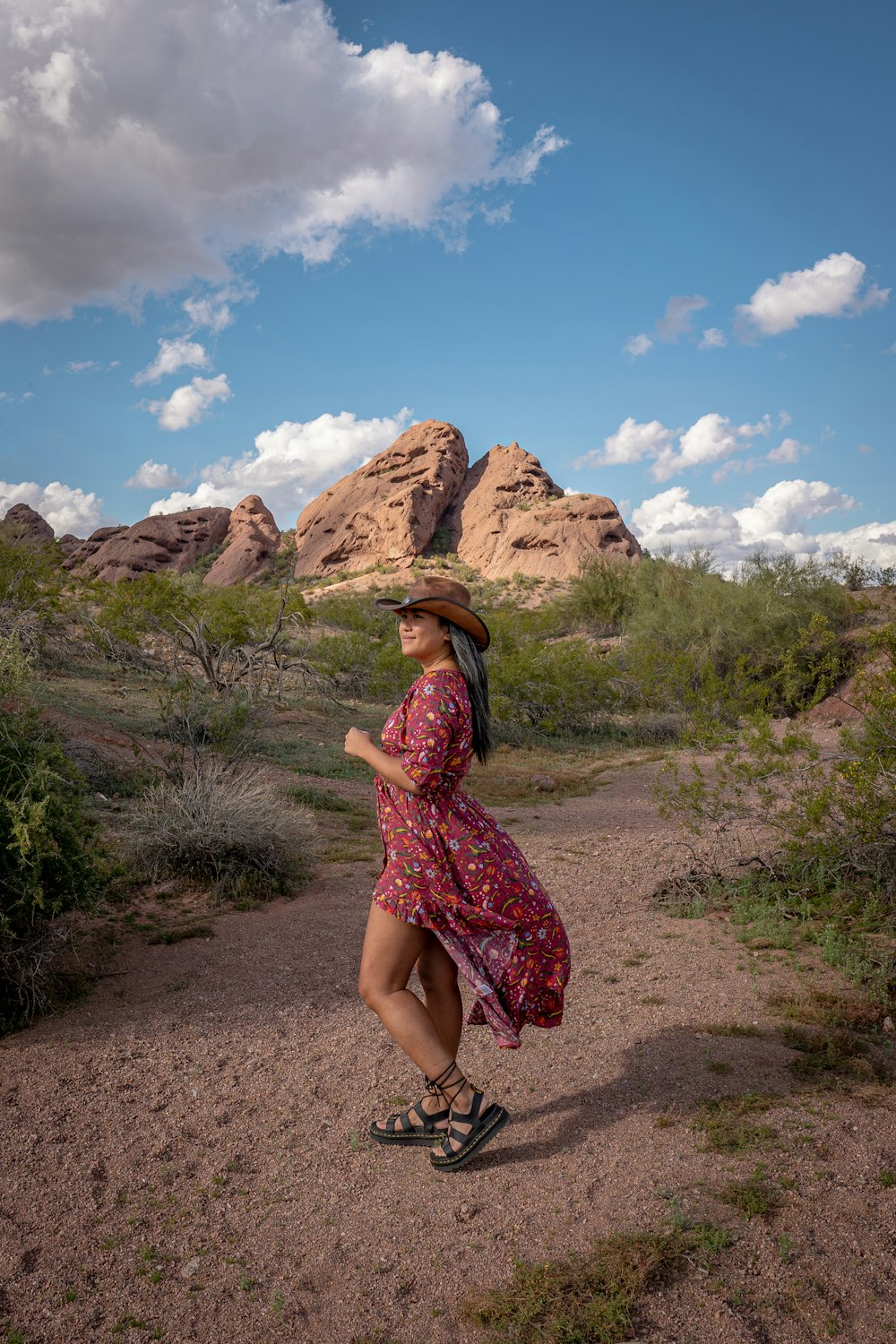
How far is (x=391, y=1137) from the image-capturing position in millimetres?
3062

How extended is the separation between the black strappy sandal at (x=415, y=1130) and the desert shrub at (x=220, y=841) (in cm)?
334

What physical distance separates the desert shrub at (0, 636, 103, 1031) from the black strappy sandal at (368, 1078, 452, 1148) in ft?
6.18

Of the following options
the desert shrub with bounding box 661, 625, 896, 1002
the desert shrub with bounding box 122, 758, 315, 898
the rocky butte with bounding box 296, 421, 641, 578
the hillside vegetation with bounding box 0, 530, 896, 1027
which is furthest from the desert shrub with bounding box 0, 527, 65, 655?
the rocky butte with bounding box 296, 421, 641, 578

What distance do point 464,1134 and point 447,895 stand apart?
81 centimetres

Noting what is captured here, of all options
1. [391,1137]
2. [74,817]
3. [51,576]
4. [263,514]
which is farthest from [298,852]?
[263,514]

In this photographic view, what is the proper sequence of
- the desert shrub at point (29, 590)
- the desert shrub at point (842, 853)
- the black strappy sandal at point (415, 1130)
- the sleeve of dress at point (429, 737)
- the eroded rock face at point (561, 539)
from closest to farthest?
the sleeve of dress at point (429, 737) → the black strappy sandal at point (415, 1130) → the desert shrub at point (842, 853) → the desert shrub at point (29, 590) → the eroded rock face at point (561, 539)

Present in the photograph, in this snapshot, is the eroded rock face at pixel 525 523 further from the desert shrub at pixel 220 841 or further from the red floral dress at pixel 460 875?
the red floral dress at pixel 460 875

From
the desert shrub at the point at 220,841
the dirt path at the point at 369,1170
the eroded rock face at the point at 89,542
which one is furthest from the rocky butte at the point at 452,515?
the dirt path at the point at 369,1170

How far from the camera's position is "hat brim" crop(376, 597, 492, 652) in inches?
114

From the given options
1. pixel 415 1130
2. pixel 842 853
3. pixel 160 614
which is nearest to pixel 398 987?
pixel 415 1130

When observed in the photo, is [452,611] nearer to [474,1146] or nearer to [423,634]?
[423,634]

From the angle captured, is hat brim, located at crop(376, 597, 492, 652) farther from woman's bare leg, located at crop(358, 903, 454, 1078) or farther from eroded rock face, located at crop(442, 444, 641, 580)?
eroded rock face, located at crop(442, 444, 641, 580)

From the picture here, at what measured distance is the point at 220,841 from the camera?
21.0 ft

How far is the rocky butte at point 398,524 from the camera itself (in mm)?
47125
